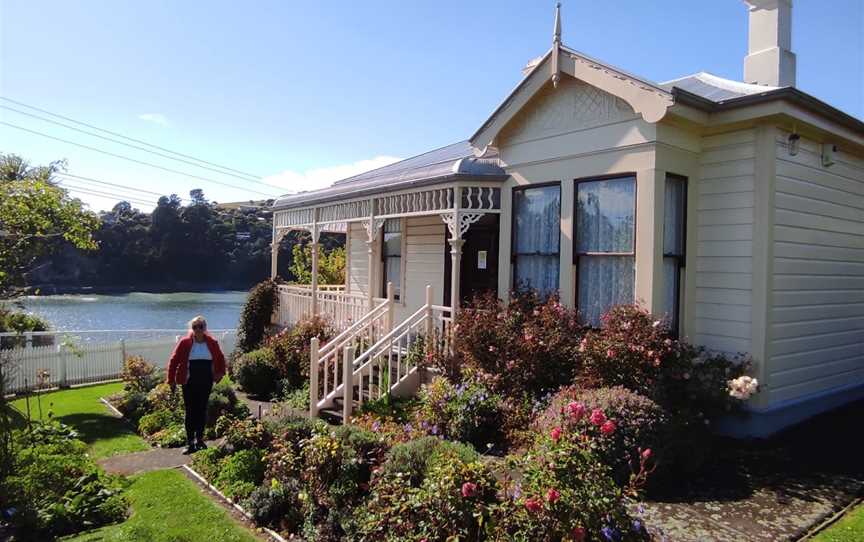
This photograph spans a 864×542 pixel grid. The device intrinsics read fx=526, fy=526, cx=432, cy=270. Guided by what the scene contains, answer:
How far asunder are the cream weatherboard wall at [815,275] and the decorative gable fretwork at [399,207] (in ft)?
13.3

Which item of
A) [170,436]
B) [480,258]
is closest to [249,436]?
[170,436]

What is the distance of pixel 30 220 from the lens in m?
9.37

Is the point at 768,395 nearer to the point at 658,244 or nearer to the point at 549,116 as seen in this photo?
the point at 658,244

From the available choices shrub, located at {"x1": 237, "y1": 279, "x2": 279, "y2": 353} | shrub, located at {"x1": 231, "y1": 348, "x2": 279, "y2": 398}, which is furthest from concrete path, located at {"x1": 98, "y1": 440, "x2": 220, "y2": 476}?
shrub, located at {"x1": 237, "y1": 279, "x2": 279, "y2": 353}

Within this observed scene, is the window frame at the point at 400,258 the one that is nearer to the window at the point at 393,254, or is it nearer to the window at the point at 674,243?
the window at the point at 393,254

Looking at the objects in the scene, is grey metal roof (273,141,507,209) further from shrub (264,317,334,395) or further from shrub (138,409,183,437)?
shrub (138,409,183,437)

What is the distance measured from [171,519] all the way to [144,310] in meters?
38.6

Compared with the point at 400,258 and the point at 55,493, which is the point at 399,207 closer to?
the point at 400,258

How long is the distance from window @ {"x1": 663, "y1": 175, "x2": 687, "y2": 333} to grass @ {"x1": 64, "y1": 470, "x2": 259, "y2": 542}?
5.66m

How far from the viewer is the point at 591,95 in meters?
7.40

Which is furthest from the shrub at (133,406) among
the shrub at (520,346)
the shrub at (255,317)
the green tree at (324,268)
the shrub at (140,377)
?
the green tree at (324,268)

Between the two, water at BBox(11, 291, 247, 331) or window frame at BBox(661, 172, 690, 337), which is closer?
window frame at BBox(661, 172, 690, 337)

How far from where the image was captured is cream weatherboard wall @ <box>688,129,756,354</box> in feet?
22.0

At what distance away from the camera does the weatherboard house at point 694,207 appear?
6605 mm
